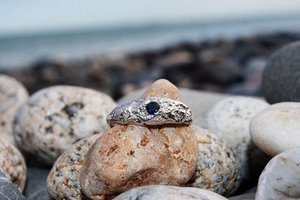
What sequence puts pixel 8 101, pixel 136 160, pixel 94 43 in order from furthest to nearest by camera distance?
pixel 94 43 → pixel 8 101 → pixel 136 160

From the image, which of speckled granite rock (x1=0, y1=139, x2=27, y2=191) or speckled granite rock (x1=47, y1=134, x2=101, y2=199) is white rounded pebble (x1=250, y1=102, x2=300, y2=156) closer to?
speckled granite rock (x1=47, y1=134, x2=101, y2=199)

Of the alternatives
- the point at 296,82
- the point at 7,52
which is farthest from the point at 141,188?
the point at 7,52

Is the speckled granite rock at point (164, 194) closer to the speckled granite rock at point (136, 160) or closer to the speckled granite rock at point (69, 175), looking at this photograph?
the speckled granite rock at point (136, 160)

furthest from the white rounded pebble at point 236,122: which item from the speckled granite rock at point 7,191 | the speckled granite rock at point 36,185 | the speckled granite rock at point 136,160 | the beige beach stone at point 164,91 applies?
the speckled granite rock at point 7,191

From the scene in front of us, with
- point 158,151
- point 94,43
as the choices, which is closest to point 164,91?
point 158,151

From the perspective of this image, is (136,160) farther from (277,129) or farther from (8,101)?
(8,101)

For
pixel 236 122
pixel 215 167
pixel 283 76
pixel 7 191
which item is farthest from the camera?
pixel 283 76

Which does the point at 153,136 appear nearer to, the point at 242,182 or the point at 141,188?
the point at 141,188
